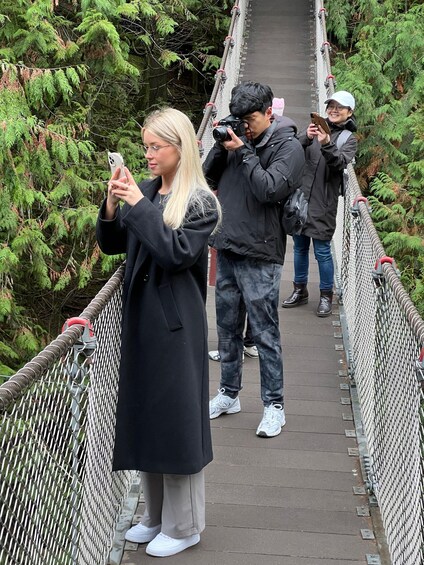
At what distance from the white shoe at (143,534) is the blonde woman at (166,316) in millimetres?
276

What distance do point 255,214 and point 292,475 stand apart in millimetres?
1117

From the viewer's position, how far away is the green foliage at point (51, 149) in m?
6.91

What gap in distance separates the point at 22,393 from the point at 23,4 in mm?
6266

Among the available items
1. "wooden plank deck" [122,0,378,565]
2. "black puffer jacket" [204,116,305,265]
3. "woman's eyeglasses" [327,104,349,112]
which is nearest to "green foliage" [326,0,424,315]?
"woman's eyeglasses" [327,104,349,112]

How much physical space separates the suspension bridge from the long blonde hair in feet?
1.16

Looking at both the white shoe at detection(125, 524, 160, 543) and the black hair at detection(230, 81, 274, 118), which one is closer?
the white shoe at detection(125, 524, 160, 543)

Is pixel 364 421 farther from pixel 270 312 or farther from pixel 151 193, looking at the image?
pixel 151 193

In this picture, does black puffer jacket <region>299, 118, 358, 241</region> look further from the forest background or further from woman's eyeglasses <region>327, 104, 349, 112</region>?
the forest background

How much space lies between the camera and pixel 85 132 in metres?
8.05

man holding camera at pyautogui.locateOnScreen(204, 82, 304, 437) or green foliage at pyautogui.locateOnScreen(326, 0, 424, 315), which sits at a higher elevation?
man holding camera at pyautogui.locateOnScreen(204, 82, 304, 437)

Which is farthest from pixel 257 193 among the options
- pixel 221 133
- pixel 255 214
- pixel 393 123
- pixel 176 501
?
pixel 393 123

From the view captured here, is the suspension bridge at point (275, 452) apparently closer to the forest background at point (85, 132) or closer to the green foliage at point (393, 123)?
the forest background at point (85, 132)

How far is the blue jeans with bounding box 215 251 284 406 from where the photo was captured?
3.96m

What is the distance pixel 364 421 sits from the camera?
4.25 meters
